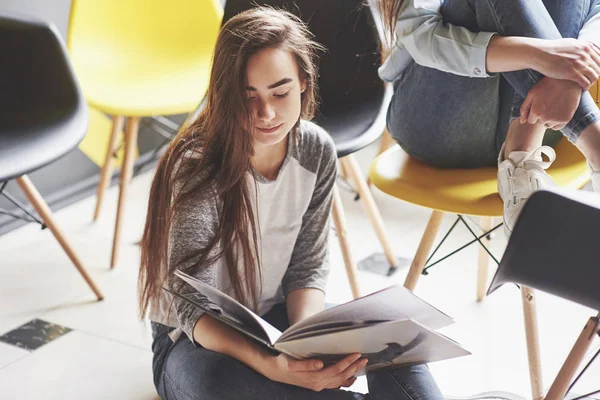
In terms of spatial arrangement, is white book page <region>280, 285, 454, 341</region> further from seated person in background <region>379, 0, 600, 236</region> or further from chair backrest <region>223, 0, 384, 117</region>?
chair backrest <region>223, 0, 384, 117</region>

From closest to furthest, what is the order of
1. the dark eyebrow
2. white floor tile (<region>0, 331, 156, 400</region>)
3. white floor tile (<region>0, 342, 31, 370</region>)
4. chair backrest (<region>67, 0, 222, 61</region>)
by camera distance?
the dark eyebrow < white floor tile (<region>0, 331, 156, 400</region>) < white floor tile (<region>0, 342, 31, 370</region>) < chair backrest (<region>67, 0, 222, 61</region>)

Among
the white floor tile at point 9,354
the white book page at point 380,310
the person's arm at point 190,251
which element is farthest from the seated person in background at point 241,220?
the white floor tile at point 9,354

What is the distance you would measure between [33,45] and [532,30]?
125 cm

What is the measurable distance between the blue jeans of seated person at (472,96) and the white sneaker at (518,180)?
3.1 inches

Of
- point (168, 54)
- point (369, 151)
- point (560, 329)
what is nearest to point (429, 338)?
point (560, 329)

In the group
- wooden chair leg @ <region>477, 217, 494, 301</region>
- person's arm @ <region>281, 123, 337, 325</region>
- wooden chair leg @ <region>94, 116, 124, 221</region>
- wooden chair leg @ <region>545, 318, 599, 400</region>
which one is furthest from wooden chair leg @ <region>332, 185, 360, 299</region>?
wooden chair leg @ <region>545, 318, 599, 400</region>

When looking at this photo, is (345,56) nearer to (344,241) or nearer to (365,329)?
(344,241)

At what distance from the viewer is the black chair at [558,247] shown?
0.79 meters

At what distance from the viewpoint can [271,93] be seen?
47.4 inches

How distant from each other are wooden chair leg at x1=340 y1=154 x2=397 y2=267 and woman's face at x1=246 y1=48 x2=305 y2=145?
2.46 feet

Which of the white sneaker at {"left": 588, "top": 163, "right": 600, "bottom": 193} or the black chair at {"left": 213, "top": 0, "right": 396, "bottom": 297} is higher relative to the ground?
the white sneaker at {"left": 588, "top": 163, "right": 600, "bottom": 193}

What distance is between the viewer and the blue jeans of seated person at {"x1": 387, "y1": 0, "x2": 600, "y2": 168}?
1.28 metres

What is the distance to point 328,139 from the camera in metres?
1.40

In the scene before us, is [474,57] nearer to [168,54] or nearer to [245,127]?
[245,127]
